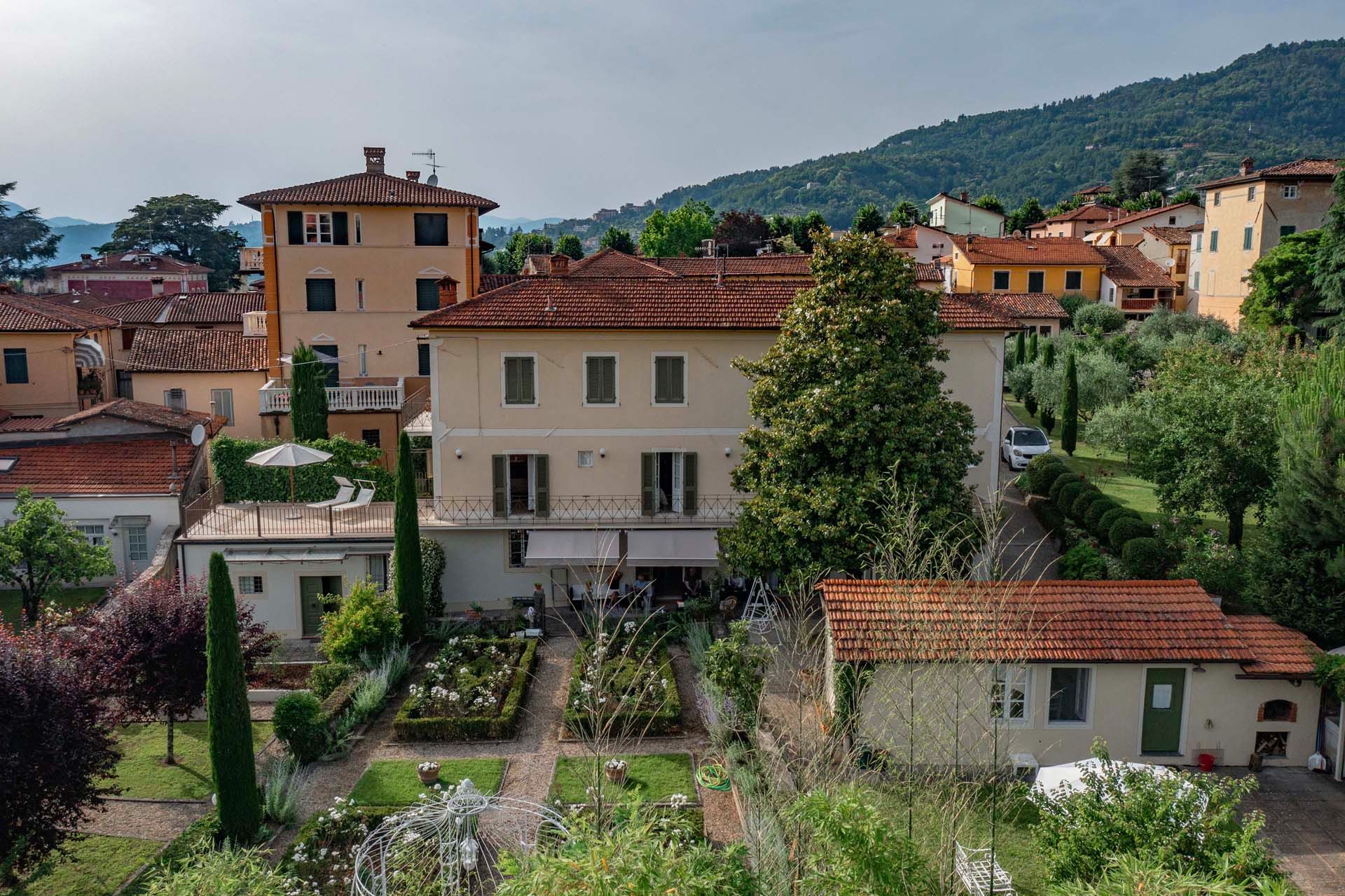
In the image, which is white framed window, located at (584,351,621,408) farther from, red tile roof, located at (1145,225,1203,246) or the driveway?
red tile roof, located at (1145,225,1203,246)

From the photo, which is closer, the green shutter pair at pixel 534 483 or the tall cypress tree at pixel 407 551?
the tall cypress tree at pixel 407 551

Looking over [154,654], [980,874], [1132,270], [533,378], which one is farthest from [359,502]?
[1132,270]

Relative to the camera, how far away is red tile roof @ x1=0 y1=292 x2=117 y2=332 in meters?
39.1

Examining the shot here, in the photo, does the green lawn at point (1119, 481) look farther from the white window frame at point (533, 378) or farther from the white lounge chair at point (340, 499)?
the white lounge chair at point (340, 499)

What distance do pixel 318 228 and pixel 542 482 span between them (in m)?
19.1

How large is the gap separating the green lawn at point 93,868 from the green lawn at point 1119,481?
25.3 metres

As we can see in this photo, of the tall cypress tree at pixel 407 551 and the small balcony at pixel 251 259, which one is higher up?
the small balcony at pixel 251 259

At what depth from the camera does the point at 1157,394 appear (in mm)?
28406

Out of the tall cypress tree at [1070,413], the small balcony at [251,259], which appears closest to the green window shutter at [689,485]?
the tall cypress tree at [1070,413]

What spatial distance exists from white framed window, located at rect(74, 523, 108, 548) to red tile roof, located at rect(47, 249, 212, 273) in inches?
2192

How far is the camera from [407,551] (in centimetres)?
2355

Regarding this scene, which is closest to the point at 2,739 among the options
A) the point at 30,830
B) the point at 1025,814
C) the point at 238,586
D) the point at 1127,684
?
the point at 30,830

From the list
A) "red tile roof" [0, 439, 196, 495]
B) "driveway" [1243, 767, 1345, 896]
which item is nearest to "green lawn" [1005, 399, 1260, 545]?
"driveway" [1243, 767, 1345, 896]

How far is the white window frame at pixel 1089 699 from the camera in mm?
18172
